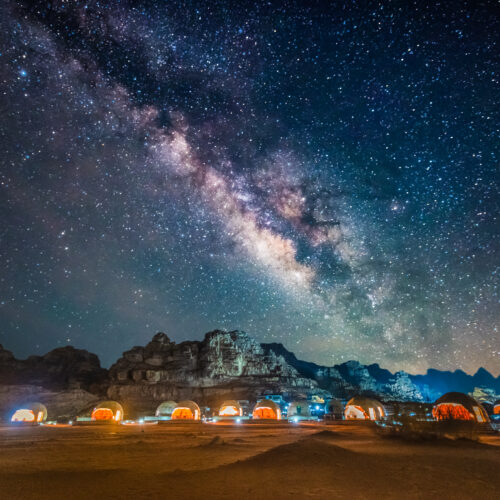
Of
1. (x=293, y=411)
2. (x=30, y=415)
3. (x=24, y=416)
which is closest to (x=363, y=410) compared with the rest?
(x=293, y=411)

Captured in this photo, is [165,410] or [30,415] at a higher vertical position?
[165,410]

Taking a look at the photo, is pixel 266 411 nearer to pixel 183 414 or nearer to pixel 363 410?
pixel 183 414

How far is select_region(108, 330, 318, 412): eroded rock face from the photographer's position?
66438 millimetres

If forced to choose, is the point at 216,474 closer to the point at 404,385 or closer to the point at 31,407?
the point at 31,407

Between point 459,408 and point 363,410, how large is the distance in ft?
34.1

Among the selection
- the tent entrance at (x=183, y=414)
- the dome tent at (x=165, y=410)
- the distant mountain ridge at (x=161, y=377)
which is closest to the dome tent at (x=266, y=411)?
the tent entrance at (x=183, y=414)

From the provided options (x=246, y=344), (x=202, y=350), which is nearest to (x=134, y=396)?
(x=202, y=350)

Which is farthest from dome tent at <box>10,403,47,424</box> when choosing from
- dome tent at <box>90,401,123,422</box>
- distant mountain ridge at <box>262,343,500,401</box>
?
distant mountain ridge at <box>262,343,500,401</box>

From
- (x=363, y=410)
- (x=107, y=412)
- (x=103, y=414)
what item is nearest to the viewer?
(x=363, y=410)

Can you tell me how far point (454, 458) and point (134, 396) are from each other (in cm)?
6638

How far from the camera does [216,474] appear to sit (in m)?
7.55

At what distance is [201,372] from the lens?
252 ft

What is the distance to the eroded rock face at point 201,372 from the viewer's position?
218ft

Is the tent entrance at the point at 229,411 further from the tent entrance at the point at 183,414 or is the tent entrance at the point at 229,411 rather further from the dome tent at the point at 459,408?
the dome tent at the point at 459,408
